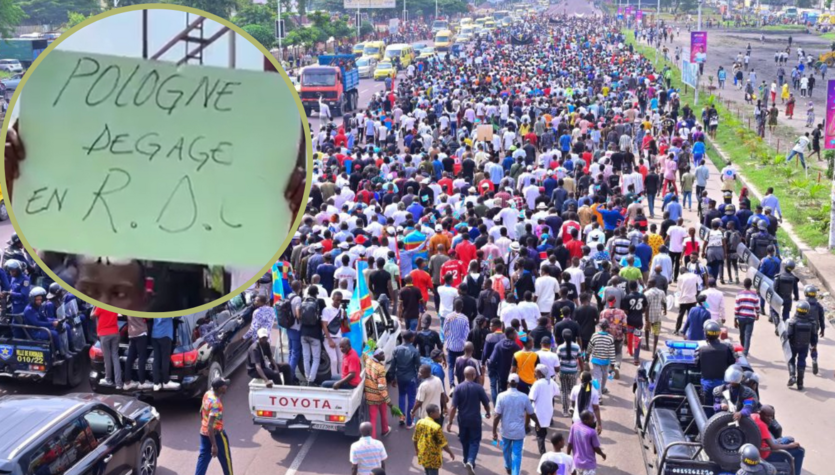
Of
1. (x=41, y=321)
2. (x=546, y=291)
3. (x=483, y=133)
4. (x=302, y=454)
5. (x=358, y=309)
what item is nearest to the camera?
(x=302, y=454)

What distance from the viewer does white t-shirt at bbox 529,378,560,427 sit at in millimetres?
10078

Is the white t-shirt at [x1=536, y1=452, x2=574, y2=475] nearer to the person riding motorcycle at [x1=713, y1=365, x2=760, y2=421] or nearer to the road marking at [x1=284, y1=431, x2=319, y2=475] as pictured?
the person riding motorcycle at [x1=713, y1=365, x2=760, y2=421]

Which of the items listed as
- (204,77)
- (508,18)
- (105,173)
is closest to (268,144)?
(204,77)

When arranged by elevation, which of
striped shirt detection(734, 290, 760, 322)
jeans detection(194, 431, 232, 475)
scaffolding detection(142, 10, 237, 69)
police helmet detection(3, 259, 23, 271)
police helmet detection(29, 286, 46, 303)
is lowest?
jeans detection(194, 431, 232, 475)

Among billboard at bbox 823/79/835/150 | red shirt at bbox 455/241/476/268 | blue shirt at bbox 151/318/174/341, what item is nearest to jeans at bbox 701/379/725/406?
red shirt at bbox 455/241/476/268

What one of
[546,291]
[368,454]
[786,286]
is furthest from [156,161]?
[786,286]

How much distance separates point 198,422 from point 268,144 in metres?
9.52

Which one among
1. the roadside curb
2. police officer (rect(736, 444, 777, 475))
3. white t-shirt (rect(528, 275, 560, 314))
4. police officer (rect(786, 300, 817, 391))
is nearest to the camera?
police officer (rect(736, 444, 777, 475))

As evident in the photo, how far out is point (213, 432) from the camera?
30.7 feet

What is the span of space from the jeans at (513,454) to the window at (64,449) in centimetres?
402

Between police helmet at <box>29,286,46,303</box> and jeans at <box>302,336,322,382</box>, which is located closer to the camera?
jeans at <box>302,336,322,382</box>

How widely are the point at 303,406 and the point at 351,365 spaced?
68cm

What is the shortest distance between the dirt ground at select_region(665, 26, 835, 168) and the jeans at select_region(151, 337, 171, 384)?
976 inches

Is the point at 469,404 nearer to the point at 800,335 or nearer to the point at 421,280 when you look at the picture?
the point at 421,280
